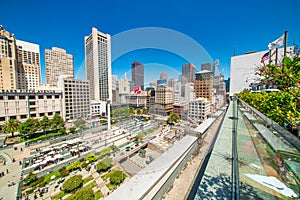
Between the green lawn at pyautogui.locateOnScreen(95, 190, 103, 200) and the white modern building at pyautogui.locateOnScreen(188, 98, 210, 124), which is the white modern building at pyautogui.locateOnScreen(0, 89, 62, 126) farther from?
the white modern building at pyautogui.locateOnScreen(188, 98, 210, 124)

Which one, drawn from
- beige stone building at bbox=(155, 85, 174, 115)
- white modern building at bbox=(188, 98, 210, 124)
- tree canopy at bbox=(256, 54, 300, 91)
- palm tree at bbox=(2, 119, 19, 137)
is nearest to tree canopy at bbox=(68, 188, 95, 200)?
beige stone building at bbox=(155, 85, 174, 115)

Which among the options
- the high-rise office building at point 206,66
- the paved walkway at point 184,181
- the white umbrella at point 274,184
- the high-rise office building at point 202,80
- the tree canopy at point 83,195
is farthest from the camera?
the tree canopy at point 83,195

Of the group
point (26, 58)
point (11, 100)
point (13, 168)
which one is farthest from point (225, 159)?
point (26, 58)

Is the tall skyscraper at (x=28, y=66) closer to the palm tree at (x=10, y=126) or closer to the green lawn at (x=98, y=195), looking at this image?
the palm tree at (x=10, y=126)

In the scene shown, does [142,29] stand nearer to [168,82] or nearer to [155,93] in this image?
[168,82]

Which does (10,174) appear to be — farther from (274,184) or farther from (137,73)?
(274,184)

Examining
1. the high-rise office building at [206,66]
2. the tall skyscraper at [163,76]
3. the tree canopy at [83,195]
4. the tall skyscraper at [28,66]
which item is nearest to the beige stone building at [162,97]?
the tall skyscraper at [163,76]

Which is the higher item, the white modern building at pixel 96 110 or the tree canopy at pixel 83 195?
the white modern building at pixel 96 110
